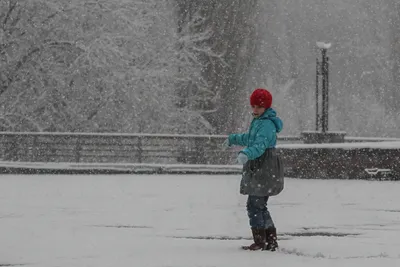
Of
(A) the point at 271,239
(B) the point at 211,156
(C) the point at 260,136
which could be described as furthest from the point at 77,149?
(C) the point at 260,136

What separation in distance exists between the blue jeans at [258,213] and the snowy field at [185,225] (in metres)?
0.28

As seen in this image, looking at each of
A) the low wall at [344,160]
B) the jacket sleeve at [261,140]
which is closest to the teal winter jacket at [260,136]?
the jacket sleeve at [261,140]

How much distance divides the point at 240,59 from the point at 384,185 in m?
18.9

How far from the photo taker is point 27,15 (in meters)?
33.8

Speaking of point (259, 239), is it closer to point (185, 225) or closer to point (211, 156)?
point (185, 225)

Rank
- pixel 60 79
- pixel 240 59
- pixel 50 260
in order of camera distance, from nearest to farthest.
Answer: pixel 50 260 < pixel 60 79 < pixel 240 59

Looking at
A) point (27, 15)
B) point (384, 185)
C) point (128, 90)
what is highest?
point (27, 15)

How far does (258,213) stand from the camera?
9258 millimetres

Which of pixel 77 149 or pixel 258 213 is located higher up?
pixel 258 213

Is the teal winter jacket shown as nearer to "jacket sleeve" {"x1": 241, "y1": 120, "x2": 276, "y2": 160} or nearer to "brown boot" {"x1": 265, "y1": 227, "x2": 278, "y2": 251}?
"jacket sleeve" {"x1": 241, "y1": 120, "x2": 276, "y2": 160}

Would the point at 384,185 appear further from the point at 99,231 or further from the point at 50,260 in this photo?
the point at 50,260

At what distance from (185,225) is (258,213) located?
3.06m

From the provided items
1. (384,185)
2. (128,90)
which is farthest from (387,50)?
Answer: (384,185)

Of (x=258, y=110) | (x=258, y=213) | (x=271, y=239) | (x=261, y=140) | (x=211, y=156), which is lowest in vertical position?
(x=211, y=156)
